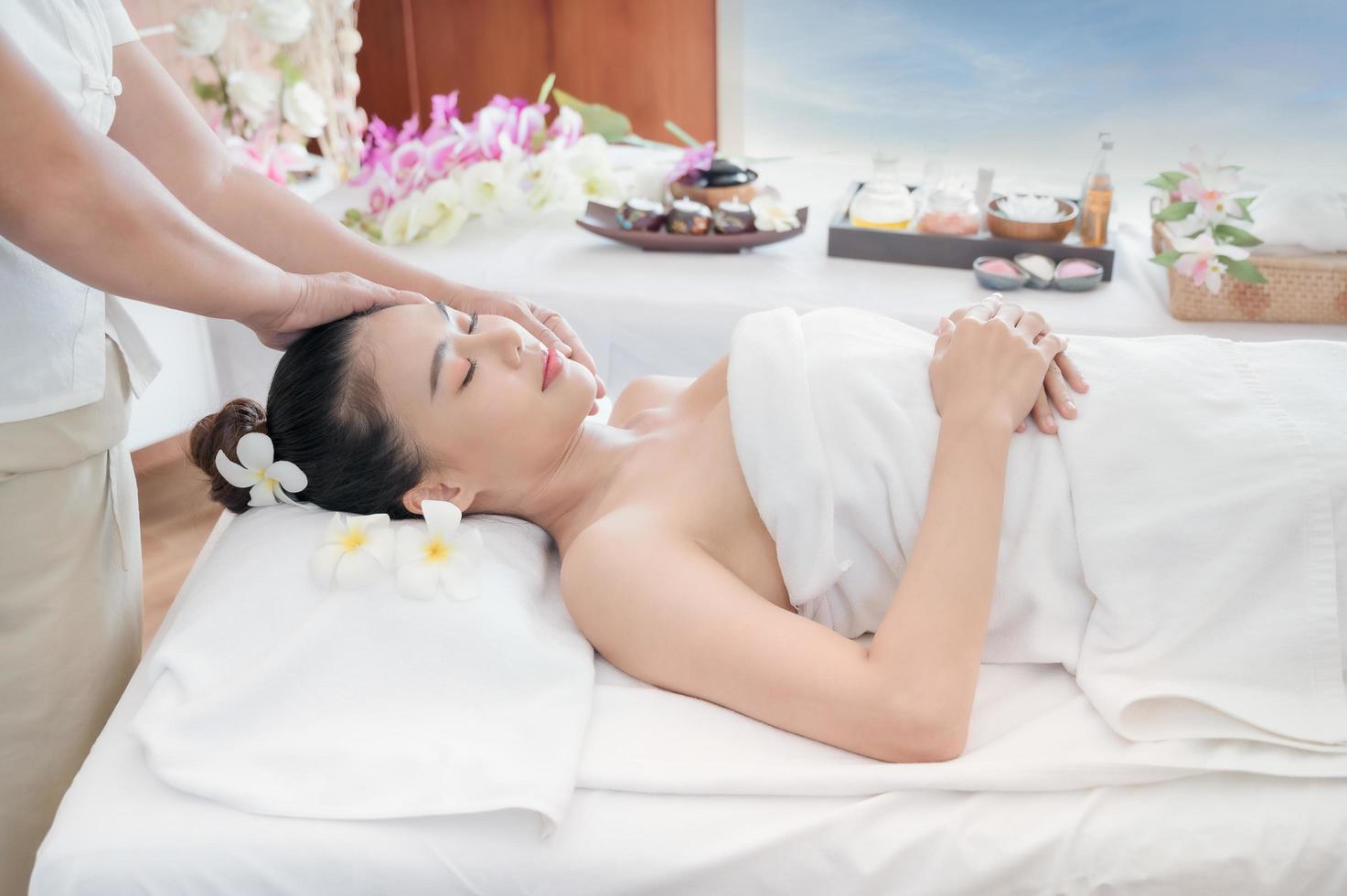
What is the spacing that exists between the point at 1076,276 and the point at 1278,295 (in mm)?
364

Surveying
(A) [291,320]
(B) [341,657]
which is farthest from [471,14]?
(B) [341,657]

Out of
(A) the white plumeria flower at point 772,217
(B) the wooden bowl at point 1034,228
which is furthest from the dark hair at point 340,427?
(B) the wooden bowl at point 1034,228

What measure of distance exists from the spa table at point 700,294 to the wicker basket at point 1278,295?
0.07 ft

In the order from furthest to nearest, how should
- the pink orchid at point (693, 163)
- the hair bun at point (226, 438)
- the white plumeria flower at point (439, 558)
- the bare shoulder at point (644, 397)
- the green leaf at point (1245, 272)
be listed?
the pink orchid at point (693, 163), the green leaf at point (1245, 272), the bare shoulder at point (644, 397), the hair bun at point (226, 438), the white plumeria flower at point (439, 558)

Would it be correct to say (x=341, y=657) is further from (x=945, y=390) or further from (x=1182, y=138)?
(x=1182, y=138)

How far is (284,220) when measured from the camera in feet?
5.21

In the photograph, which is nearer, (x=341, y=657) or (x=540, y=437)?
(x=341, y=657)

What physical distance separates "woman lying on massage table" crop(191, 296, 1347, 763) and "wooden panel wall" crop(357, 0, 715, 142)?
274cm

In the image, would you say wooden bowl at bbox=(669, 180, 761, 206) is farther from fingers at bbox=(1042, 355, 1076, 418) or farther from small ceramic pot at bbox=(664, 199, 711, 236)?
fingers at bbox=(1042, 355, 1076, 418)

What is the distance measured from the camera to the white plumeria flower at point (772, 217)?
2.51 meters

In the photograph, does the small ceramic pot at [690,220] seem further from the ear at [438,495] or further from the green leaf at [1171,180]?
the ear at [438,495]

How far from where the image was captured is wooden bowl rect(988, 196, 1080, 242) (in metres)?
2.36

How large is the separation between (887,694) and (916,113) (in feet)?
9.72

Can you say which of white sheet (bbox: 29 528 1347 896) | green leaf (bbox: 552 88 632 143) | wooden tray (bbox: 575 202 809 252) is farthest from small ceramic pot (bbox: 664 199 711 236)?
white sheet (bbox: 29 528 1347 896)
